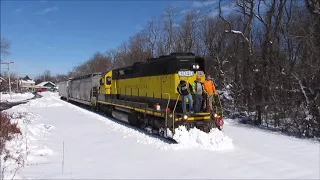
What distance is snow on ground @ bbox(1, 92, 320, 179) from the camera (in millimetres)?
7248

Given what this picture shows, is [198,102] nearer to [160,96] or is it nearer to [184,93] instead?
[184,93]

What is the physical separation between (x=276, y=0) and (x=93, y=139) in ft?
46.7

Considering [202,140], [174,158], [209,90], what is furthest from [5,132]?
[209,90]

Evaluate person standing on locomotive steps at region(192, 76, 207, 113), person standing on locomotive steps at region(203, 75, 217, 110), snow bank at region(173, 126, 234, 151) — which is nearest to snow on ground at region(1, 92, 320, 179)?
snow bank at region(173, 126, 234, 151)

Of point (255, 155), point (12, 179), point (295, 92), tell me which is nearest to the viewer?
point (12, 179)

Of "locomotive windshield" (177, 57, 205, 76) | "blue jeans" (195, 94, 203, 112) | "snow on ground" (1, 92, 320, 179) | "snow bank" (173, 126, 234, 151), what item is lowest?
"snow on ground" (1, 92, 320, 179)

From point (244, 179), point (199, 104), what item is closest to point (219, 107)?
point (199, 104)

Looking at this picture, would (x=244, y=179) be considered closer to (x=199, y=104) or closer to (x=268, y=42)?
(x=199, y=104)

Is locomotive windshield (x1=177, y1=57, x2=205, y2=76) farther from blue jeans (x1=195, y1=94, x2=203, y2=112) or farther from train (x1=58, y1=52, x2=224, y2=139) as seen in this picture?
blue jeans (x1=195, y1=94, x2=203, y2=112)

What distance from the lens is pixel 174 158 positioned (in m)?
8.61

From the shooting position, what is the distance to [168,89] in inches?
490

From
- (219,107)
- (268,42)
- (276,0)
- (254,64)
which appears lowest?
(219,107)

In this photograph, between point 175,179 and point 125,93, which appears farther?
point 125,93

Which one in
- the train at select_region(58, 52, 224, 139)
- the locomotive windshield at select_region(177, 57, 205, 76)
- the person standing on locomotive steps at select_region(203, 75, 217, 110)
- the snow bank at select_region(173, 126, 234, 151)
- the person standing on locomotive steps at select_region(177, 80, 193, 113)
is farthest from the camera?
the locomotive windshield at select_region(177, 57, 205, 76)
